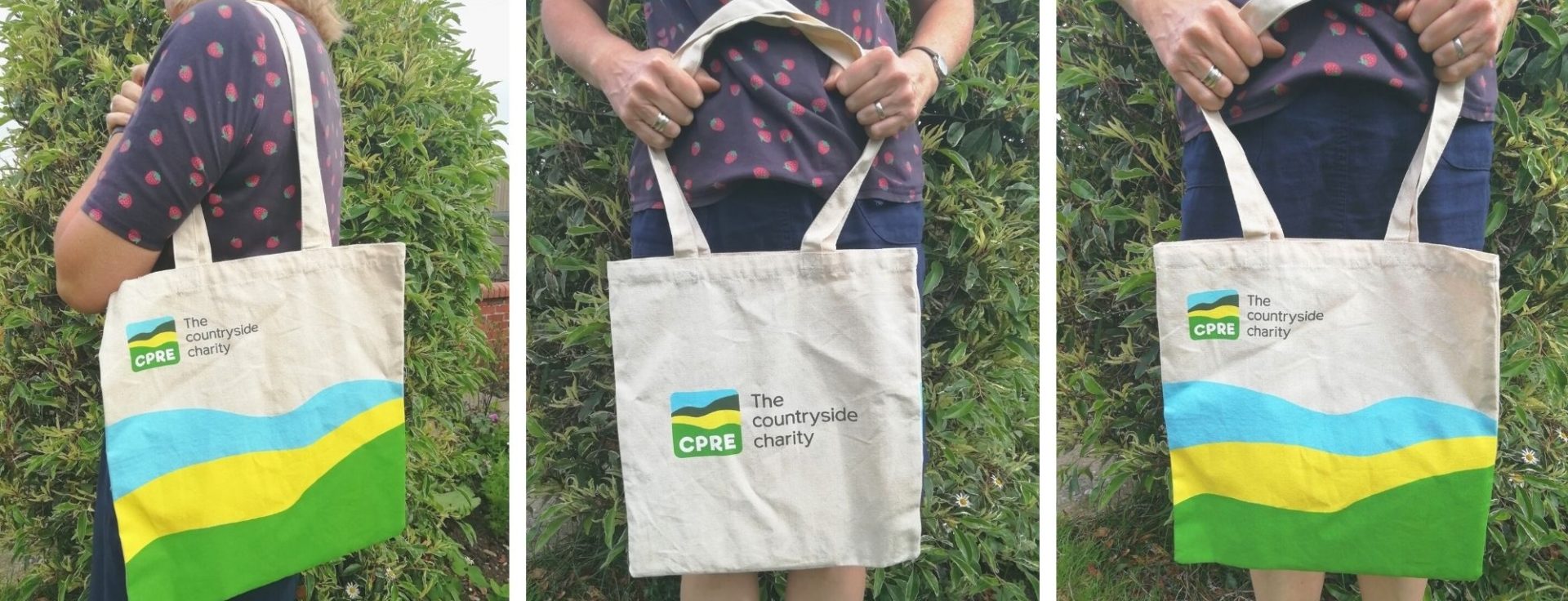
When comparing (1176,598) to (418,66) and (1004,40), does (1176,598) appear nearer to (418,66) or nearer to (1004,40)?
(1004,40)

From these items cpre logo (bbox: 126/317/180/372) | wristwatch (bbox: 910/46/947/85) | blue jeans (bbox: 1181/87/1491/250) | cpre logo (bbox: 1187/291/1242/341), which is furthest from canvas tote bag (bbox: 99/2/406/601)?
blue jeans (bbox: 1181/87/1491/250)

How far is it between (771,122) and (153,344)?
2.91 feet

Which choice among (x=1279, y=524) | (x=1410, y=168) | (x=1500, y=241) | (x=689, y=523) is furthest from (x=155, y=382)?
(x=1500, y=241)

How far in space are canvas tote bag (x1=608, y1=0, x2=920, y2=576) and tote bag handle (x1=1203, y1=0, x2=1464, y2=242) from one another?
0.49 meters

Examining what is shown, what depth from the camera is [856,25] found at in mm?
1449

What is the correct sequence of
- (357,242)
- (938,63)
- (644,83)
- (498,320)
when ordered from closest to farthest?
(644,83), (938,63), (357,242), (498,320)

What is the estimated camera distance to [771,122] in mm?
1378

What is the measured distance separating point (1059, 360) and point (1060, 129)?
506 millimetres

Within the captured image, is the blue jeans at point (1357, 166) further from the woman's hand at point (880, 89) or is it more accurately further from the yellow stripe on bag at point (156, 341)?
the yellow stripe on bag at point (156, 341)

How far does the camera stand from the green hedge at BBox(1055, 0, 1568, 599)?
1820 millimetres

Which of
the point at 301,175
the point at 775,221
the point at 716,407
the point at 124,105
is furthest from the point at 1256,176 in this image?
the point at 124,105

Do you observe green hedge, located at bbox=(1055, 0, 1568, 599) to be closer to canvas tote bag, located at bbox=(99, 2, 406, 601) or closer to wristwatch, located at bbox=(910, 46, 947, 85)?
wristwatch, located at bbox=(910, 46, 947, 85)

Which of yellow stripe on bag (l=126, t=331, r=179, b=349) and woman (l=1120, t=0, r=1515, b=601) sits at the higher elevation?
woman (l=1120, t=0, r=1515, b=601)

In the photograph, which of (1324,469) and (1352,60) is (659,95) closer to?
(1352,60)
